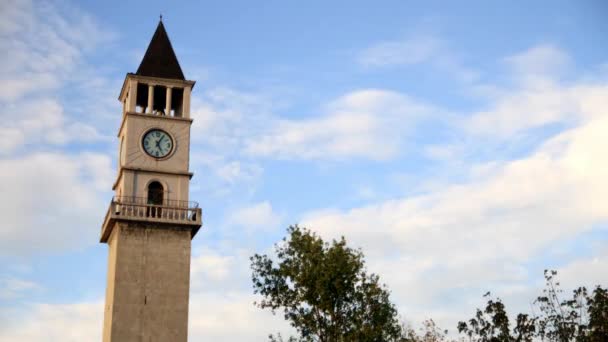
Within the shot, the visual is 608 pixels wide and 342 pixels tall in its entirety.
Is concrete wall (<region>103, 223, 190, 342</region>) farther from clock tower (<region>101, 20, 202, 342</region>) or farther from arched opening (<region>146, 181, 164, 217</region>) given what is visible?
arched opening (<region>146, 181, 164, 217</region>)

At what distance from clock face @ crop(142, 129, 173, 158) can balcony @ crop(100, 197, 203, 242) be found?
3.26 metres

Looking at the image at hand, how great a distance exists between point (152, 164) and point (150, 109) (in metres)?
3.69

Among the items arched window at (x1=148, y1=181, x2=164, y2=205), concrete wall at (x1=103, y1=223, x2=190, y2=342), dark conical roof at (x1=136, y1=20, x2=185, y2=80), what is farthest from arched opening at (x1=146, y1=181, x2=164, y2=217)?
dark conical roof at (x1=136, y1=20, x2=185, y2=80)

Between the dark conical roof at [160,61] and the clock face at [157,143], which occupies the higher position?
the dark conical roof at [160,61]

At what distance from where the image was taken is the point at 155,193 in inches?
2293

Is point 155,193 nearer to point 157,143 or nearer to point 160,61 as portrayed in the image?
point 157,143

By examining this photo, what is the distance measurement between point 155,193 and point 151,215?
7.89 feet

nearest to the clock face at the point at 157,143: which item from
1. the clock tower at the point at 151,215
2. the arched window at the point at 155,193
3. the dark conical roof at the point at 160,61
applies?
the clock tower at the point at 151,215

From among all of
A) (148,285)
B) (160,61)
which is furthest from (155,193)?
(160,61)

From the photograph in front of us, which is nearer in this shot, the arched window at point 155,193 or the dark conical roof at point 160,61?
the arched window at point 155,193

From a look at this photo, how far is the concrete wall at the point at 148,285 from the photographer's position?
53.8 m

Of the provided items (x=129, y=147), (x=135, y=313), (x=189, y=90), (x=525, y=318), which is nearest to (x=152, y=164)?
(x=129, y=147)

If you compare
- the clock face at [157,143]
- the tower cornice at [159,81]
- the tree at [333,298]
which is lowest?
the tree at [333,298]

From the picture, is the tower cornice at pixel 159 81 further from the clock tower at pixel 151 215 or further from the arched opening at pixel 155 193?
the arched opening at pixel 155 193
